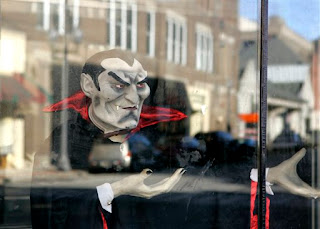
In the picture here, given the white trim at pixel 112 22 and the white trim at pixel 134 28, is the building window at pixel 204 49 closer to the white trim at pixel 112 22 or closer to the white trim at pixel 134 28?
the white trim at pixel 134 28

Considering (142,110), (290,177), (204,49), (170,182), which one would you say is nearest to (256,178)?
(290,177)

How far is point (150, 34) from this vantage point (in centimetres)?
240

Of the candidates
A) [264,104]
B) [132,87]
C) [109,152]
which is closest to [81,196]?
[109,152]

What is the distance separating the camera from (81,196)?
2.16 metres

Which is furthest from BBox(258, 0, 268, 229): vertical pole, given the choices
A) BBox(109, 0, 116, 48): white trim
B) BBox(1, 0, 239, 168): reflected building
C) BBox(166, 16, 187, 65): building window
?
BBox(109, 0, 116, 48): white trim

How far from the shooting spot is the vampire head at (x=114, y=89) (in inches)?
85.3

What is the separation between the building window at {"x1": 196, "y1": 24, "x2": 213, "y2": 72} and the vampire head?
456 mm

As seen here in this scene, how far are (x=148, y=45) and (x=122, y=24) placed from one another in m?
0.18

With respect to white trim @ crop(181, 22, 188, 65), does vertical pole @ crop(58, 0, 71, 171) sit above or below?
below

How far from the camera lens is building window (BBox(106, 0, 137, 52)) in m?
2.31

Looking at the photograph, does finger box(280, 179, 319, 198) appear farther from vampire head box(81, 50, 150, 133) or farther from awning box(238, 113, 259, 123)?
vampire head box(81, 50, 150, 133)

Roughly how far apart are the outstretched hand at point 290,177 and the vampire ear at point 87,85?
106 cm

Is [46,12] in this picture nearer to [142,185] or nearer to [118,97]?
[118,97]

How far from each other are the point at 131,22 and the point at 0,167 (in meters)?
1.24
